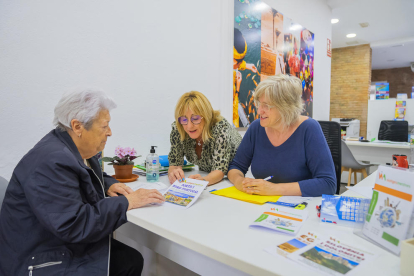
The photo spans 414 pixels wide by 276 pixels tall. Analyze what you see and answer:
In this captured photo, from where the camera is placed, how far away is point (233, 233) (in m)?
0.96

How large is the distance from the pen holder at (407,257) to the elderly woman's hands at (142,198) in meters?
0.92

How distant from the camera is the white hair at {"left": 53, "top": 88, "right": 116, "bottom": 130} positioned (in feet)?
3.71

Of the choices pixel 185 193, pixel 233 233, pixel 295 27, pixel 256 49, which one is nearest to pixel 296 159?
pixel 185 193

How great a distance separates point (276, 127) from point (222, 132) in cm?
38

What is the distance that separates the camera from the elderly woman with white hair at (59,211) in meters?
0.96

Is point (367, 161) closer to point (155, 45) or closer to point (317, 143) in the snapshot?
point (317, 143)

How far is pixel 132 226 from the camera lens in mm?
1552

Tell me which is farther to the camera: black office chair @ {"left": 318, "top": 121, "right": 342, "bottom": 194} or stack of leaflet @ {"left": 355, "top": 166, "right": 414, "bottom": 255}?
black office chair @ {"left": 318, "top": 121, "right": 342, "bottom": 194}

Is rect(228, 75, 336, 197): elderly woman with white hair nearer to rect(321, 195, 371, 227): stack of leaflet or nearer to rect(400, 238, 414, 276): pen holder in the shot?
rect(321, 195, 371, 227): stack of leaflet

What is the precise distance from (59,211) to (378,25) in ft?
27.2

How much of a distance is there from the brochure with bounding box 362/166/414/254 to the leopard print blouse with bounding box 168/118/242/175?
3.36ft

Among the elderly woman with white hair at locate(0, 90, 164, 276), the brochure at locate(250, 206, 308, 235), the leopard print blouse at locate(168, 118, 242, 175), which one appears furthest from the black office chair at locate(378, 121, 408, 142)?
the elderly woman with white hair at locate(0, 90, 164, 276)

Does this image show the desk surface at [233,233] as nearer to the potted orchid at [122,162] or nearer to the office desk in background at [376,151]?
the potted orchid at [122,162]

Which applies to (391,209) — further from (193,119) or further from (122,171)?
(122,171)
